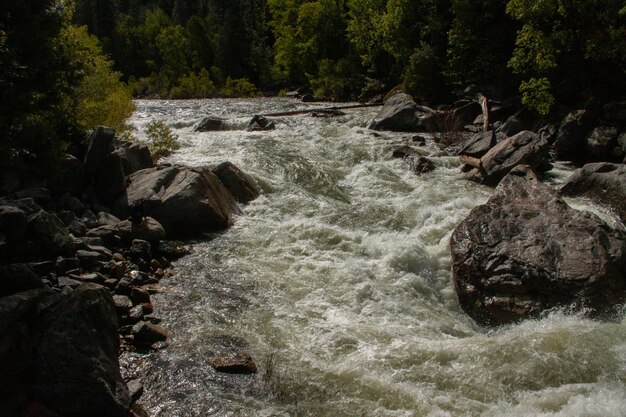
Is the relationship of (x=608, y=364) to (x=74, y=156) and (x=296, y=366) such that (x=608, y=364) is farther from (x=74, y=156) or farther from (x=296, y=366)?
(x=74, y=156)

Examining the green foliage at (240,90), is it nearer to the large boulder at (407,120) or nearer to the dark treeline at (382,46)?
the dark treeline at (382,46)

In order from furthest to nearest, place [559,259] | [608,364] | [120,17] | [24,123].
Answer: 1. [120,17]
2. [559,259]
3. [24,123]
4. [608,364]

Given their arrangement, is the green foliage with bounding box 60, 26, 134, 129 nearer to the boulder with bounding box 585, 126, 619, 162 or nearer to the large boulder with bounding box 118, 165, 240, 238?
the large boulder with bounding box 118, 165, 240, 238

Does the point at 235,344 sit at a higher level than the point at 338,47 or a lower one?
lower

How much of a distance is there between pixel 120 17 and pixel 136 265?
3874 inches

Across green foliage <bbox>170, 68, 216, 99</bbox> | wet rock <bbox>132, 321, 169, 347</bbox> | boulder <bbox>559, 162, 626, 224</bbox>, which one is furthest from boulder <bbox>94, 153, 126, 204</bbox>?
green foliage <bbox>170, 68, 216, 99</bbox>

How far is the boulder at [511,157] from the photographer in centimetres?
1568

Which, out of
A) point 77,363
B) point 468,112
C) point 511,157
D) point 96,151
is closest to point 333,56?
point 468,112

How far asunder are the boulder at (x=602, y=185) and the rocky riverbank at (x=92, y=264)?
31.1ft

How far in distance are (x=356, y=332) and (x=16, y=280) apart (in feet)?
17.8

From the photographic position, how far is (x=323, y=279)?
420 inches

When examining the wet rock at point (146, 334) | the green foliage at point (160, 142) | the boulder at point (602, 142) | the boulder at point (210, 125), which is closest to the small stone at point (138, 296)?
the wet rock at point (146, 334)

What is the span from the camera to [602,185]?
13.5 m

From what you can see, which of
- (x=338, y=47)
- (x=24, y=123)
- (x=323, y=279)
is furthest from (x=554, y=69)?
(x=338, y=47)
